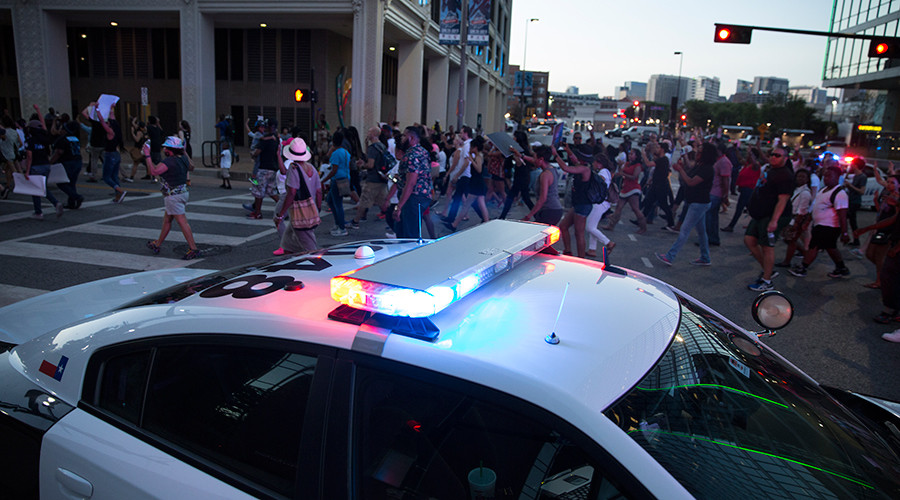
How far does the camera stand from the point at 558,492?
149 cm

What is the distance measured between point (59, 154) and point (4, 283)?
5664 mm

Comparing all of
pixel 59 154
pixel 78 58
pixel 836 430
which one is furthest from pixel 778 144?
pixel 78 58

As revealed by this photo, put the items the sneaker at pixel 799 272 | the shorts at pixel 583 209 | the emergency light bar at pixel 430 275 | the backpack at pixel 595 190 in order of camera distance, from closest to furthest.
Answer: the emergency light bar at pixel 430 275 < the backpack at pixel 595 190 < the shorts at pixel 583 209 < the sneaker at pixel 799 272

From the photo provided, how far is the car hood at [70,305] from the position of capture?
2891mm

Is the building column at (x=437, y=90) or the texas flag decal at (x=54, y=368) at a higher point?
the building column at (x=437, y=90)

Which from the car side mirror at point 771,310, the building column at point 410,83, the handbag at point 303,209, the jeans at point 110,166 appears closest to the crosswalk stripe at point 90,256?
the handbag at point 303,209

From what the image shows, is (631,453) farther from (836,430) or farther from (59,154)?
(59,154)

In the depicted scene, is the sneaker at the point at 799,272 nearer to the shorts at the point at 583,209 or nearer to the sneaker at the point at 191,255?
the shorts at the point at 583,209

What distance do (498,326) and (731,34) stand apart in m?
16.5

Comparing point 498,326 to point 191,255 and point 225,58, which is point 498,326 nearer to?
point 191,255

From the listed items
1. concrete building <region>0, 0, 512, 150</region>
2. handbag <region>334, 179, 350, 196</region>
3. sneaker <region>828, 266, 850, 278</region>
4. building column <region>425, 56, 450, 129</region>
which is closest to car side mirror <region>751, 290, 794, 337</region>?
sneaker <region>828, 266, 850, 278</region>

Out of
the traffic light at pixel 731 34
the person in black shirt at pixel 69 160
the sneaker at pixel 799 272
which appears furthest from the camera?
the traffic light at pixel 731 34

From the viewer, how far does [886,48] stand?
48.5 feet

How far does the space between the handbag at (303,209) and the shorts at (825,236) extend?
7.56 m
